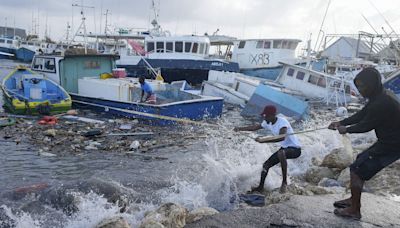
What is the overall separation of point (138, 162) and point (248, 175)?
3.01 metres

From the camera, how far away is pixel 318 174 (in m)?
7.95

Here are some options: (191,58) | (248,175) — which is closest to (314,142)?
(248,175)

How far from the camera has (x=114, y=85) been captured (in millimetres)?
16281

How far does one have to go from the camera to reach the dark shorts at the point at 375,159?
4.58 meters

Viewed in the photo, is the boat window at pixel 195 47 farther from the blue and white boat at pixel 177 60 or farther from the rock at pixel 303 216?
the rock at pixel 303 216

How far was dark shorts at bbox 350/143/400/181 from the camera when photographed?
180 inches

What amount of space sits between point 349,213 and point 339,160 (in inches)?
127

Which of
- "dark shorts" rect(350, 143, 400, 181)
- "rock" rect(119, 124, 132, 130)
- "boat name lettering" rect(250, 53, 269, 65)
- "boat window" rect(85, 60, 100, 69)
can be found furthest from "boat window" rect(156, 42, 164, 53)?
"dark shorts" rect(350, 143, 400, 181)

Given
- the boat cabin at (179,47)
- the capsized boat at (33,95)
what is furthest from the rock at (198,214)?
the boat cabin at (179,47)

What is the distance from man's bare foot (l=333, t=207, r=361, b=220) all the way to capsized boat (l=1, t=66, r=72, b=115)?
41.1 ft


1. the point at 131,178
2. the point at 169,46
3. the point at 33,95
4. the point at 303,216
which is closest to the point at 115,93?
the point at 33,95

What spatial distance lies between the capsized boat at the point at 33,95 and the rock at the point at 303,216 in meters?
Answer: 11.7

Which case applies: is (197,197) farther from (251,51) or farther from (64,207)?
(251,51)

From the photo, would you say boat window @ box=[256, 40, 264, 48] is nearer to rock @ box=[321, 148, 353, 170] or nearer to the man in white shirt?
rock @ box=[321, 148, 353, 170]
